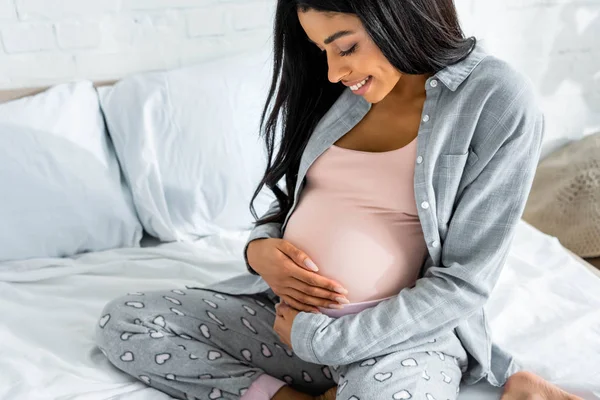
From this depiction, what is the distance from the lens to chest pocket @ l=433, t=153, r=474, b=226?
105cm

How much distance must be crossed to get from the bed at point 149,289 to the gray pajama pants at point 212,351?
0.06 meters

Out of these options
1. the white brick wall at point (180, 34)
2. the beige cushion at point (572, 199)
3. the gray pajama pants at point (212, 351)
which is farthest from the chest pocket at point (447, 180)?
the beige cushion at point (572, 199)

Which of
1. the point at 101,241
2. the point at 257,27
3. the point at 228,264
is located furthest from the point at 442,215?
the point at 257,27

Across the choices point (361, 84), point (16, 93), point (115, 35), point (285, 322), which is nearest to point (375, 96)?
point (361, 84)

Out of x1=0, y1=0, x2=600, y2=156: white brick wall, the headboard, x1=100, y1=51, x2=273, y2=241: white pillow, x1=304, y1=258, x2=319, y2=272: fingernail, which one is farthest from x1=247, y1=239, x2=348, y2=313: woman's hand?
the headboard

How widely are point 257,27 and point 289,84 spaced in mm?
742

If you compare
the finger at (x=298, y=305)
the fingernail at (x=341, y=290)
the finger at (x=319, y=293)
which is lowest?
the finger at (x=298, y=305)

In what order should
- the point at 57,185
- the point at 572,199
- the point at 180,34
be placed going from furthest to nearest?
the point at 572,199, the point at 180,34, the point at 57,185

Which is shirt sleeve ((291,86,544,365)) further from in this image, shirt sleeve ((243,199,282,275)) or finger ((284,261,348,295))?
shirt sleeve ((243,199,282,275))

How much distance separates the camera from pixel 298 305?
114 centimetres

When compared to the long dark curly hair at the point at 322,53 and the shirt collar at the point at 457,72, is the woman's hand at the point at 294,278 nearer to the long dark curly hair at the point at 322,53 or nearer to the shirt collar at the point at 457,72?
the long dark curly hair at the point at 322,53

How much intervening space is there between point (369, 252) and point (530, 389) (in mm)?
361

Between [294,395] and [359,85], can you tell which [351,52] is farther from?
[294,395]

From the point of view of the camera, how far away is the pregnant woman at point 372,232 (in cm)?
102
